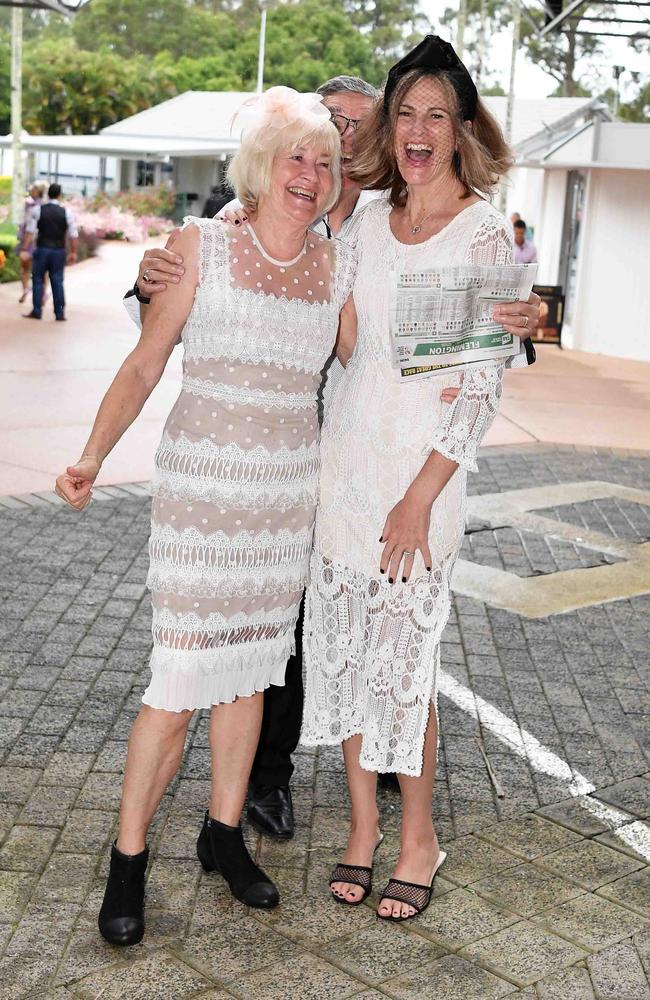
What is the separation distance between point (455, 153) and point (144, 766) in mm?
1752

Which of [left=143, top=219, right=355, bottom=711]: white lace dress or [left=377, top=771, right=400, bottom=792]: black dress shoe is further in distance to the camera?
[left=377, top=771, right=400, bottom=792]: black dress shoe

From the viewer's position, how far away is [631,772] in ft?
14.9

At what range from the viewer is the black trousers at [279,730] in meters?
3.92

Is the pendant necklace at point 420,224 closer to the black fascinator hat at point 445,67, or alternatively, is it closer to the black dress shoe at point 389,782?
the black fascinator hat at point 445,67

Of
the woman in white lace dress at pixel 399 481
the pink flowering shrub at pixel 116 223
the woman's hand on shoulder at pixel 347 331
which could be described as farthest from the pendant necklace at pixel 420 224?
the pink flowering shrub at pixel 116 223

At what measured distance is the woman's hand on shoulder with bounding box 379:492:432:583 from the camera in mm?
3277

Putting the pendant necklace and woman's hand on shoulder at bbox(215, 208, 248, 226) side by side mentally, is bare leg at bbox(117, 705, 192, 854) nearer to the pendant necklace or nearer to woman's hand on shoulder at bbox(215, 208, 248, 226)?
woman's hand on shoulder at bbox(215, 208, 248, 226)

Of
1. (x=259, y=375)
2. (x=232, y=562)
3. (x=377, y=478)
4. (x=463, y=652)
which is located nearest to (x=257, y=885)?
(x=232, y=562)

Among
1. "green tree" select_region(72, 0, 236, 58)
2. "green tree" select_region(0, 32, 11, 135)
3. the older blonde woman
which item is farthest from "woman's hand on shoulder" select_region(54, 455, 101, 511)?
"green tree" select_region(72, 0, 236, 58)

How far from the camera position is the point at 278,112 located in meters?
3.13

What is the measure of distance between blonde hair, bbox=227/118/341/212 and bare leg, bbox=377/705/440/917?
147cm

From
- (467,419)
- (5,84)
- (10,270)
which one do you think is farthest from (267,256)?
(5,84)

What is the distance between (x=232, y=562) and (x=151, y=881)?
1004 mm

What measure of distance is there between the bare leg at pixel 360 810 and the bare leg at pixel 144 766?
0.54 metres
